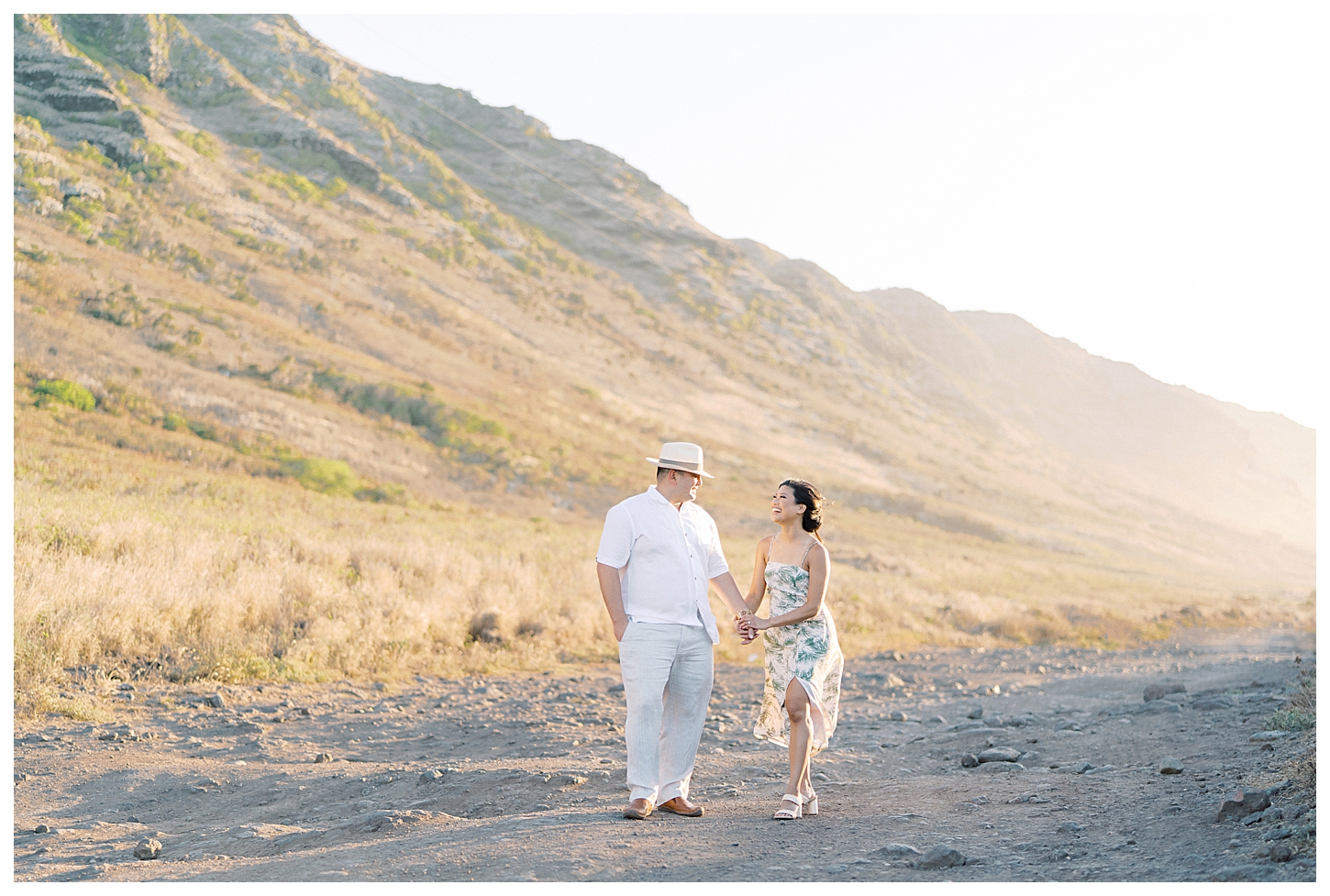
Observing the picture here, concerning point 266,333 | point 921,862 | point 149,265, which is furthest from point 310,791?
point 149,265

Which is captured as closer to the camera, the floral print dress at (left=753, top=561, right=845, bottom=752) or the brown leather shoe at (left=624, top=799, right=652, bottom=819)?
the brown leather shoe at (left=624, top=799, right=652, bottom=819)

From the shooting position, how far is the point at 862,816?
5.58 metres

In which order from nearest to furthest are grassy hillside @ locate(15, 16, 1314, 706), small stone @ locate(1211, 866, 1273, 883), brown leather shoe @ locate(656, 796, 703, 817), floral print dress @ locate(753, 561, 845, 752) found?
small stone @ locate(1211, 866, 1273, 883) → brown leather shoe @ locate(656, 796, 703, 817) → floral print dress @ locate(753, 561, 845, 752) → grassy hillside @ locate(15, 16, 1314, 706)

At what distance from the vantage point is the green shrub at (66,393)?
2594cm

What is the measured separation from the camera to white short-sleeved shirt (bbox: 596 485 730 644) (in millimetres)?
5418

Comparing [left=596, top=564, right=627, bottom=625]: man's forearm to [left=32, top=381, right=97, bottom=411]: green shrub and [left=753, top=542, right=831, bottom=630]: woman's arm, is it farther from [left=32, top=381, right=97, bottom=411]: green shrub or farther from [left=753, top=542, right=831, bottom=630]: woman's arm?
[left=32, top=381, right=97, bottom=411]: green shrub

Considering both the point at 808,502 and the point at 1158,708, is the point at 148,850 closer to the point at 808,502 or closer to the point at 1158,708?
the point at 808,502

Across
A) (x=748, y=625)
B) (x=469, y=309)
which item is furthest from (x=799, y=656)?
(x=469, y=309)

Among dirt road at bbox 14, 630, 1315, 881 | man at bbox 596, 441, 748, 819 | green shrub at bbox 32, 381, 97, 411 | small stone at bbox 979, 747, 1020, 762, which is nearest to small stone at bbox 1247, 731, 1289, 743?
dirt road at bbox 14, 630, 1315, 881

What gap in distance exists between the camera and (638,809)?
5.33 meters

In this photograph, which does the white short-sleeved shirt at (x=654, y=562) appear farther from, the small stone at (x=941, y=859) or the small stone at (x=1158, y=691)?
the small stone at (x=1158, y=691)

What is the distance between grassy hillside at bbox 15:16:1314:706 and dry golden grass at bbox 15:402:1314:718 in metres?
0.07

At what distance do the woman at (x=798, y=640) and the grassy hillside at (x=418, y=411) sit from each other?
6.84 meters

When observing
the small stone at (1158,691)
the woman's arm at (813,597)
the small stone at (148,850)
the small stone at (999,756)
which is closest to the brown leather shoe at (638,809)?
the woman's arm at (813,597)
